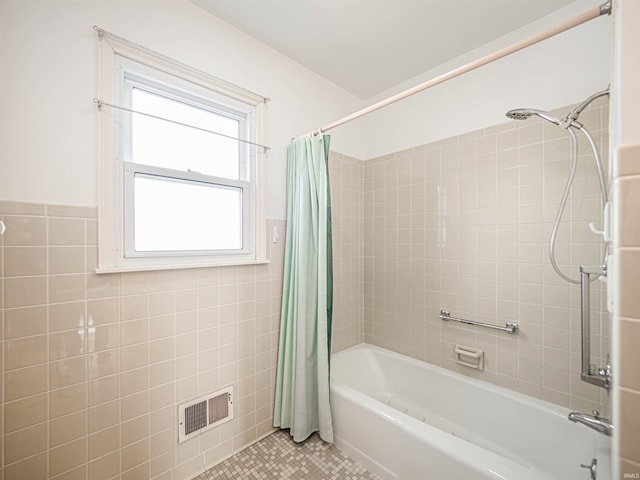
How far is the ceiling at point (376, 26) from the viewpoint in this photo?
1.50 metres

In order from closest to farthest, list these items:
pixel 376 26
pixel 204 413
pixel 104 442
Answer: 1. pixel 104 442
2. pixel 204 413
3. pixel 376 26

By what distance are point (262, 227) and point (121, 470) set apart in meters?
1.38

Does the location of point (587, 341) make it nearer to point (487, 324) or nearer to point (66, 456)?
point (487, 324)

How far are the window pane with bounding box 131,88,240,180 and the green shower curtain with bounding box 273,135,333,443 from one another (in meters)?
0.45

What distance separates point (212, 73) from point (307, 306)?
1502 millimetres

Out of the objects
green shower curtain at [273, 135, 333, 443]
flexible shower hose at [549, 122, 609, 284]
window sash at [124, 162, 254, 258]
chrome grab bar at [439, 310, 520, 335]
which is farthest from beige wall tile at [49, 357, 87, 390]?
flexible shower hose at [549, 122, 609, 284]

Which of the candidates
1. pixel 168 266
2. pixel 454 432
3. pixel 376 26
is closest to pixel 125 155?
pixel 168 266

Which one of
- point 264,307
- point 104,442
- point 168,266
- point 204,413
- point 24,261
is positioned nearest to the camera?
point 24,261

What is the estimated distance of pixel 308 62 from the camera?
6.55ft

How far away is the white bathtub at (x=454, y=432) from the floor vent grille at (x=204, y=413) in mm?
646

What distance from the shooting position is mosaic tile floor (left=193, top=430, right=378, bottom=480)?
1.44 metres

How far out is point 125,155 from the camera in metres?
1.30

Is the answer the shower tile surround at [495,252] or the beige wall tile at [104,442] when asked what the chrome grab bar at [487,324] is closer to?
→ the shower tile surround at [495,252]

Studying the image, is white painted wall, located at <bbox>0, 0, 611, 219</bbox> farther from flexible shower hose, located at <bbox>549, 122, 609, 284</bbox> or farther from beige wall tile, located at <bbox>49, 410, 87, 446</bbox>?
beige wall tile, located at <bbox>49, 410, 87, 446</bbox>
